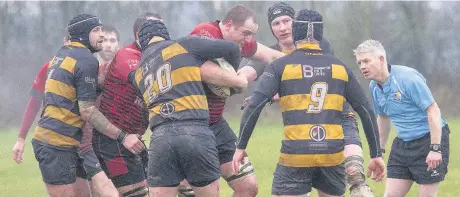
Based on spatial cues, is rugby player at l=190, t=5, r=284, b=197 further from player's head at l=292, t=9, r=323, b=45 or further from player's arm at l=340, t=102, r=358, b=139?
player's arm at l=340, t=102, r=358, b=139

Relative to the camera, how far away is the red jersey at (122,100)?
728cm

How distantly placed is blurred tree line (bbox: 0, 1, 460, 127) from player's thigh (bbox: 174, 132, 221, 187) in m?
15.5

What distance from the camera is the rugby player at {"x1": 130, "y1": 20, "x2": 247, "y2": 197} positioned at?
605 centimetres

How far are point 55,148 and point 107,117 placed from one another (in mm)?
528

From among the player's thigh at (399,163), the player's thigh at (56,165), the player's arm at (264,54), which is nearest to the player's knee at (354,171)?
the player's thigh at (399,163)

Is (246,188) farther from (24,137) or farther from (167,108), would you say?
(24,137)

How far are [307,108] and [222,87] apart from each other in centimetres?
77

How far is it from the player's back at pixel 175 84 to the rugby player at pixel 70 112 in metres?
1.20

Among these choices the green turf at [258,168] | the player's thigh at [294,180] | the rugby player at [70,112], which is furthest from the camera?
the green turf at [258,168]

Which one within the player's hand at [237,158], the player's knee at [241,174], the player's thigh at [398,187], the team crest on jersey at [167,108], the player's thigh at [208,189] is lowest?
the player's thigh at [398,187]

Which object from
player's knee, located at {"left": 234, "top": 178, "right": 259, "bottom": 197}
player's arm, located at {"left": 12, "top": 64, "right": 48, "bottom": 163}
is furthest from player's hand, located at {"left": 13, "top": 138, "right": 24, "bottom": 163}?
player's knee, located at {"left": 234, "top": 178, "right": 259, "bottom": 197}

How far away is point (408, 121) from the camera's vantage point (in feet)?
25.8

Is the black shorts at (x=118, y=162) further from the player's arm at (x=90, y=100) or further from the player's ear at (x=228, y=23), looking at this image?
the player's ear at (x=228, y=23)

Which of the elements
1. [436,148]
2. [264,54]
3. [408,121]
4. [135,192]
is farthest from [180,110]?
[408,121]
